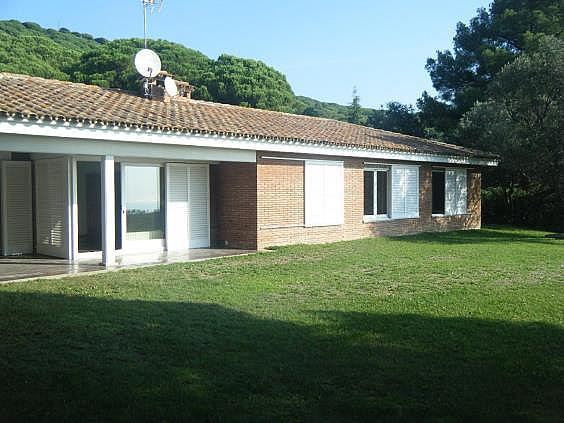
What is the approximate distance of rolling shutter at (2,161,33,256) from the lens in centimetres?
1422

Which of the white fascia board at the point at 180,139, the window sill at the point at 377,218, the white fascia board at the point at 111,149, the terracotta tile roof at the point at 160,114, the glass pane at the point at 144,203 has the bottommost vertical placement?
the window sill at the point at 377,218

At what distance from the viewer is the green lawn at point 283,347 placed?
477cm

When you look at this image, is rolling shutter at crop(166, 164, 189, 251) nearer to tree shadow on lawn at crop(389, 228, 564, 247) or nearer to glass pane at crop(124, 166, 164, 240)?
glass pane at crop(124, 166, 164, 240)

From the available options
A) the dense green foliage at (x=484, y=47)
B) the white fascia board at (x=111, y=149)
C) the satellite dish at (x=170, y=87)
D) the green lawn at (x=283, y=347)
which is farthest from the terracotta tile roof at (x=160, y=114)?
the dense green foliage at (x=484, y=47)

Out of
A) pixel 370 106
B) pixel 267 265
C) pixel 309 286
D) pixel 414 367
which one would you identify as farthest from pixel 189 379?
pixel 370 106

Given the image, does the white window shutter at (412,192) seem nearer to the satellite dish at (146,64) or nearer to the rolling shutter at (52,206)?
the satellite dish at (146,64)

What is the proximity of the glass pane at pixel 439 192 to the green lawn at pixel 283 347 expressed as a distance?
35.5 feet

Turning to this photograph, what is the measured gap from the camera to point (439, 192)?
22547 mm

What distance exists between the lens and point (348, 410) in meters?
4.69

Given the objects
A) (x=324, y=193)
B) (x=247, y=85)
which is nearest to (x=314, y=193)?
(x=324, y=193)

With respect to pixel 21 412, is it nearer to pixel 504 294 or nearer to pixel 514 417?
pixel 514 417

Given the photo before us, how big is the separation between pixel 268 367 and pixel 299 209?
453 inches

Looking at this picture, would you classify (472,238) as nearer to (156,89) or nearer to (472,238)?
(472,238)

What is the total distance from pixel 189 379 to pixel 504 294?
607 cm
